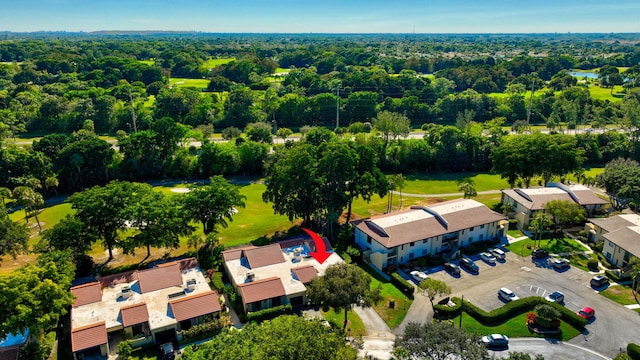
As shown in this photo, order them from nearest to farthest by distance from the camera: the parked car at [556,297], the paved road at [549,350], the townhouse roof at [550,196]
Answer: the paved road at [549,350]
the parked car at [556,297]
the townhouse roof at [550,196]

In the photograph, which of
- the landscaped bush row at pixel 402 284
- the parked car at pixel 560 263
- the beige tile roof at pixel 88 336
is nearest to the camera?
the beige tile roof at pixel 88 336

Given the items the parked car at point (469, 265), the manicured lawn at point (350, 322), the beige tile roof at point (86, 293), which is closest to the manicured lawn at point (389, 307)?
the manicured lawn at point (350, 322)

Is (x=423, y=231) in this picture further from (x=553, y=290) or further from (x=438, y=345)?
(x=438, y=345)

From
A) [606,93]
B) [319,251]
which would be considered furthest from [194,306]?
[606,93]

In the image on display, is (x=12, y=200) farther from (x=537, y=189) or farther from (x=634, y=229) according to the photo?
(x=634, y=229)

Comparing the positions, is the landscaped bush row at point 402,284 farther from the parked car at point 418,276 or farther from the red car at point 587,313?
the red car at point 587,313

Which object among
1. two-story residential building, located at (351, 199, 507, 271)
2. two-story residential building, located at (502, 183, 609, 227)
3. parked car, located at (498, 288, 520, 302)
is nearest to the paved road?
parked car, located at (498, 288, 520, 302)
